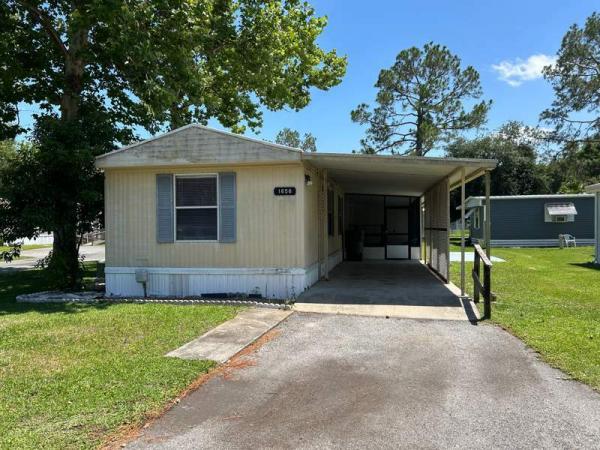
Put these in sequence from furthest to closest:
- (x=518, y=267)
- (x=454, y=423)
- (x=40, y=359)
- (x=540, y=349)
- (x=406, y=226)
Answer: (x=406, y=226) < (x=518, y=267) < (x=540, y=349) < (x=40, y=359) < (x=454, y=423)

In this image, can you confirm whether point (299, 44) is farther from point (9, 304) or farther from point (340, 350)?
point (340, 350)

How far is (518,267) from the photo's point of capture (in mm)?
15312

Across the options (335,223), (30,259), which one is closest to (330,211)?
(335,223)

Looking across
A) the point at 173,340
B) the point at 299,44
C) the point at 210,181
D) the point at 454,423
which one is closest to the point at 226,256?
the point at 210,181

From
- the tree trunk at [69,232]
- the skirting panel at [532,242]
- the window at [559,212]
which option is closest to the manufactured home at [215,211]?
the tree trunk at [69,232]

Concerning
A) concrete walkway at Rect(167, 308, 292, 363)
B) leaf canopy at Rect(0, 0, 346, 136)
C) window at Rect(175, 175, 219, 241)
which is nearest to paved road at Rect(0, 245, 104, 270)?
leaf canopy at Rect(0, 0, 346, 136)

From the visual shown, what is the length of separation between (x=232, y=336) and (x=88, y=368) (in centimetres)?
185

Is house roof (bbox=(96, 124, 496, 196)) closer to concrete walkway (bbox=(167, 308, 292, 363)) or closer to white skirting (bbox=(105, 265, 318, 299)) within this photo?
white skirting (bbox=(105, 265, 318, 299))

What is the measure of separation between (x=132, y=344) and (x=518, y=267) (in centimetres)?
1276

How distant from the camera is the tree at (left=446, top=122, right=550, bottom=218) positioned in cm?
4225

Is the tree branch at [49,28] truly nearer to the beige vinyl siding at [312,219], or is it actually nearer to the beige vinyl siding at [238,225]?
the beige vinyl siding at [238,225]

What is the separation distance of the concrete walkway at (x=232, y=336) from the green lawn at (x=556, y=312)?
3.30 meters

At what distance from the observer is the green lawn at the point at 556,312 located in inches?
214

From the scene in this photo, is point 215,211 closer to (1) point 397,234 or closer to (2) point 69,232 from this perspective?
(2) point 69,232
